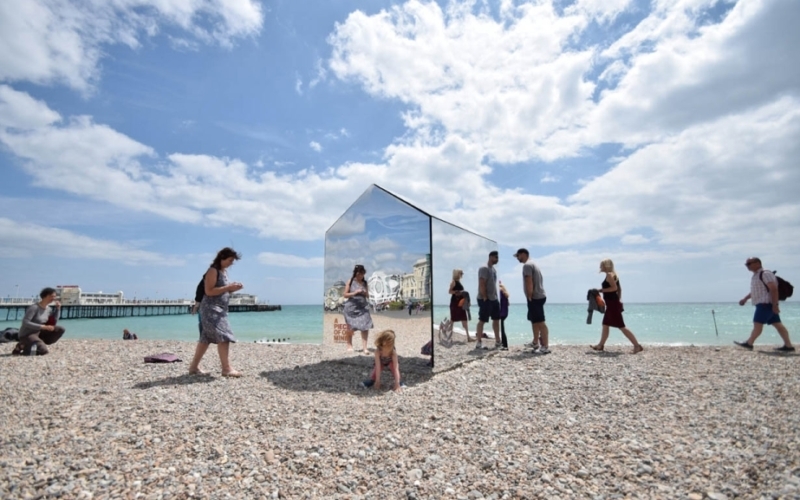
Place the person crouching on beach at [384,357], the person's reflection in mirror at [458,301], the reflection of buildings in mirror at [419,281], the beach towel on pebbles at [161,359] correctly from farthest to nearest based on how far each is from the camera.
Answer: the beach towel on pebbles at [161,359]
the person's reflection in mirror at [458,301]
the reflection of buildings in mirror at [419,281]
the person crouching on beach at [384,357]

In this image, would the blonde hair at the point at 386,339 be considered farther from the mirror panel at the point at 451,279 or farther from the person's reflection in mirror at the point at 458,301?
the person's reflection in mirror at the point at 458,301

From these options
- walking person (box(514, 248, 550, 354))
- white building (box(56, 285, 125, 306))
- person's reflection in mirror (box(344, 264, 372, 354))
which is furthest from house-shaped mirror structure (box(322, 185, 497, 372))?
white building (box(56, 285, 125, 306))

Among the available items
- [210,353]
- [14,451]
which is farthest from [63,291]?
[14,451]

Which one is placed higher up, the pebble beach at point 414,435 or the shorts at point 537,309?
the shorts at point 537,309

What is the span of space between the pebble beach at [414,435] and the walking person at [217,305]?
0.62 metres

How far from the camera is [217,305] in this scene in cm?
670

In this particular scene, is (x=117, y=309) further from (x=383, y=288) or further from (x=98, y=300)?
(x=383, y=288)

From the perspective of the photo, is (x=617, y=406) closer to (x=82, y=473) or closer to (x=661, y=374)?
(x=661, y=374)

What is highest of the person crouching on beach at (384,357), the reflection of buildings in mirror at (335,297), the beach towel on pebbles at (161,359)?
the reflection of buildings in mirror at (335,297)

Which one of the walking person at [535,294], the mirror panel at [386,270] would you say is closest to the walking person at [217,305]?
the mirror panel at [386,270]

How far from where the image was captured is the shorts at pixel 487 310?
9117 millimetres

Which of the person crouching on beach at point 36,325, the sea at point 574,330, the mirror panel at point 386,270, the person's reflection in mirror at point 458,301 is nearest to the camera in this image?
the mirror panel at point 386,270

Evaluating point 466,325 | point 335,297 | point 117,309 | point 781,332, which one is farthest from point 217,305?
point 117,309

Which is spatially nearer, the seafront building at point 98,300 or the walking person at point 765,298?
the walking person at point 765,298
